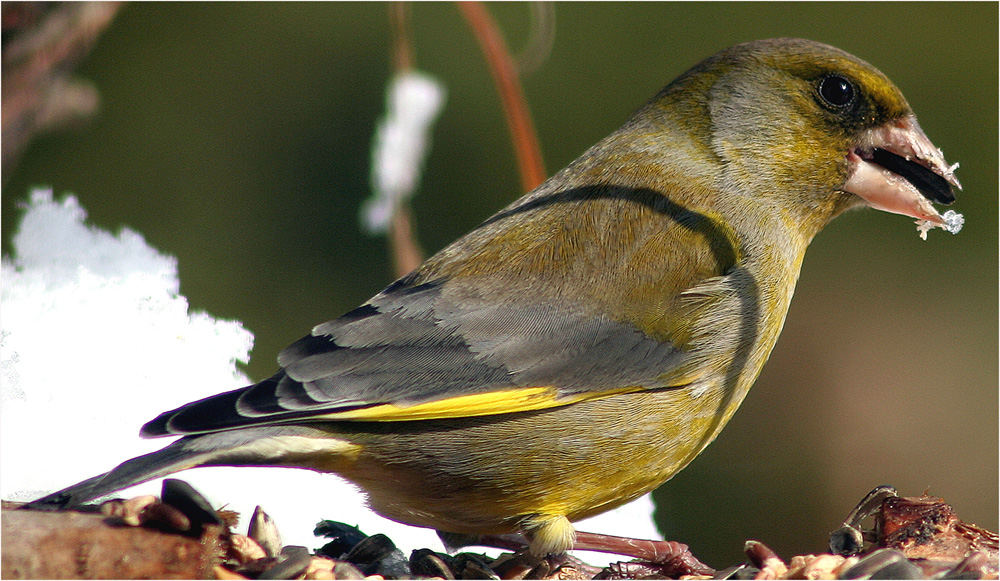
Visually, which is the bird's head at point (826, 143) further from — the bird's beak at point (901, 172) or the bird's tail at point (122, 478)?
the bird's tail at point (122, 478)

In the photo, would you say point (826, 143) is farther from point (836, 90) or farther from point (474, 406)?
point (474, 406)

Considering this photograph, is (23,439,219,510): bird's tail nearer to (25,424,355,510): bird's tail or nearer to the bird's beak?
(25,424,355,510): bird's tail

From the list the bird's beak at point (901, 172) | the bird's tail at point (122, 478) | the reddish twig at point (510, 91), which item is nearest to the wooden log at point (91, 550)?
the bird's tail at point (122, 478)

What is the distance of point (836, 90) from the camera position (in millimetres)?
3217

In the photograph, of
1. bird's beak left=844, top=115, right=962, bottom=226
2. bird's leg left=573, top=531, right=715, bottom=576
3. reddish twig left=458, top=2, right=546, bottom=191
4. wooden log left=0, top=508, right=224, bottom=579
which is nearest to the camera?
wooden log left=0, top=508, right=224, bottom=579

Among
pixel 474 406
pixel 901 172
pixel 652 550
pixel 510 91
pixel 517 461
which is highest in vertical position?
pixel 510 91

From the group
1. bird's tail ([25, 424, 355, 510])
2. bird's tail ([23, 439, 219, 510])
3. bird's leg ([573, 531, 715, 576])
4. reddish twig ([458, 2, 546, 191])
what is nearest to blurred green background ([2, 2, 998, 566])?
reddish twig ([458, 2, 546, 191])

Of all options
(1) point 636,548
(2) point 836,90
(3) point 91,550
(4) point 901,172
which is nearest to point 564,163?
(2) point 836,90

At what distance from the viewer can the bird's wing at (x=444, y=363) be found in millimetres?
2340

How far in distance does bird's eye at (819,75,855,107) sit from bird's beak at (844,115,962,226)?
114 millimetres

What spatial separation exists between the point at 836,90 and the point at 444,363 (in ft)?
4.83

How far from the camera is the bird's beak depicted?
3.13m

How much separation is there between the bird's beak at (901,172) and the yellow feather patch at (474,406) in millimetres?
1025

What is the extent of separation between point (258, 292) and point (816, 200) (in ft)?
8.42
